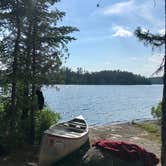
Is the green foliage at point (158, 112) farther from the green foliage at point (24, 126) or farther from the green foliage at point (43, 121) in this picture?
the green foliage at point (43, 121)

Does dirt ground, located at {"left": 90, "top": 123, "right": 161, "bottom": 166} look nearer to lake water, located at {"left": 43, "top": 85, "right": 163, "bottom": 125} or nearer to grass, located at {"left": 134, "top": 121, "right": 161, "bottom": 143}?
grass, located at {"left": 134, "top": 121, "right": 161, "bottom": 143}

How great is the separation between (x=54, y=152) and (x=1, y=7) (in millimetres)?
4387

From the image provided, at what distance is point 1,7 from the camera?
39.0 feet

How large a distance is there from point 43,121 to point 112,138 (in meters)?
2.60

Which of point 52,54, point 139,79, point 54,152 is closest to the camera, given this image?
point 54,152

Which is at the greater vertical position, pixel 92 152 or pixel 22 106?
pixel 22 106

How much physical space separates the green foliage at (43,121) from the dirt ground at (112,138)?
736 millimetres

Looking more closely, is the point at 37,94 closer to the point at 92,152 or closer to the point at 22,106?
the point at 22,106

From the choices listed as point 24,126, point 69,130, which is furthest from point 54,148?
point 24,126

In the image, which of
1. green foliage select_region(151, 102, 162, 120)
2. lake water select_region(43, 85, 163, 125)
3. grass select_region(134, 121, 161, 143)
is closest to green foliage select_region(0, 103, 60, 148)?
lake water select_region(43, 85, 163, 125)

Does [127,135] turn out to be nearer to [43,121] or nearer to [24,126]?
[43,121]

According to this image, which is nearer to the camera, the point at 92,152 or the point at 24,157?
the point at 92,152

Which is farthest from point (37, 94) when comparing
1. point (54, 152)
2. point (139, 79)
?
point (139, 79)

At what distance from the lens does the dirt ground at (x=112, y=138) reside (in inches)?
426
